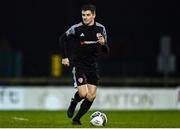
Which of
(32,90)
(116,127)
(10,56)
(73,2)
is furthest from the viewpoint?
(73,2)

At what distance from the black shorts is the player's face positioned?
893 millimetres

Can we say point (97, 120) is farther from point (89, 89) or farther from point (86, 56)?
point (86, 56)

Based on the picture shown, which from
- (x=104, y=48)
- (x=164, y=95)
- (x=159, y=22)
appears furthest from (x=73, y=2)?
(x=104, y=48)

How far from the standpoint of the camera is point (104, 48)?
46.7 ft

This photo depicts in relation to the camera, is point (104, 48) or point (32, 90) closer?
point (104, 48)

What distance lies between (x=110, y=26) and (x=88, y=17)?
2434cm

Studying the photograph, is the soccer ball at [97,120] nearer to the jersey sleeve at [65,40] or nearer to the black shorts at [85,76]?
the black shorts at [85,76]

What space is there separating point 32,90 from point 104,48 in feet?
46.1

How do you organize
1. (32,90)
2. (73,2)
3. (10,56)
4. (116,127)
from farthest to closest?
(73,2) → (10,56) → (32,90) → (116,127)

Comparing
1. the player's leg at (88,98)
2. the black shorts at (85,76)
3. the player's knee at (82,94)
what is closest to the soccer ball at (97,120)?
the player's leg at (88,98)

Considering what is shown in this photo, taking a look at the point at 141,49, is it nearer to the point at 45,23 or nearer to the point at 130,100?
the point at 45,23

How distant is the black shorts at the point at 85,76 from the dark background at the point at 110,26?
2224cm

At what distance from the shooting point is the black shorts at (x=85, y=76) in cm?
1403

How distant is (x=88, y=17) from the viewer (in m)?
13.9
